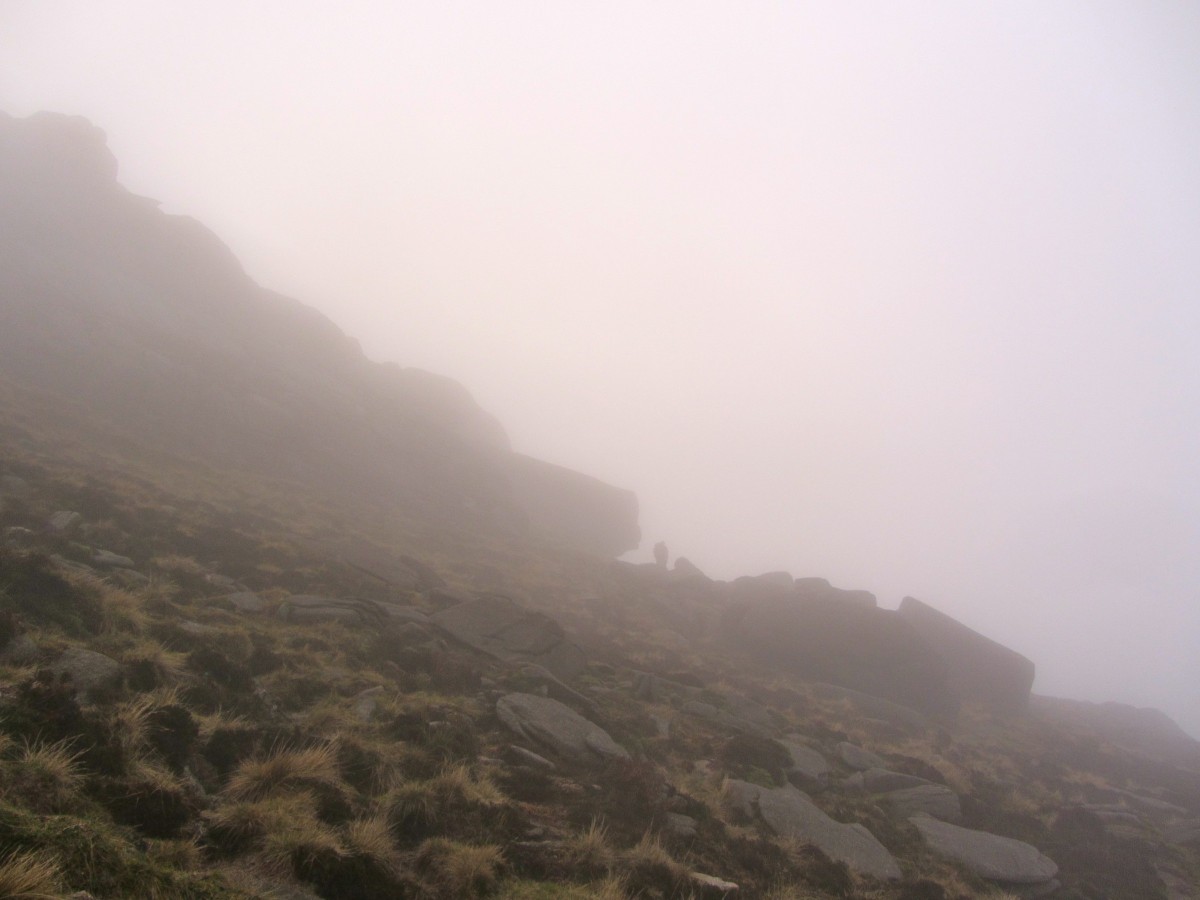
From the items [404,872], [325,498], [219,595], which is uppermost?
[404,872]

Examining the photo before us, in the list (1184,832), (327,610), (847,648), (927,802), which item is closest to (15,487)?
(327,610)

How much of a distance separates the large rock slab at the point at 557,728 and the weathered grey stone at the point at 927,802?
28.7 feet

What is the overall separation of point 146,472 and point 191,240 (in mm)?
39418

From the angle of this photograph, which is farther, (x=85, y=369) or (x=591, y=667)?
(x=85, y=369)

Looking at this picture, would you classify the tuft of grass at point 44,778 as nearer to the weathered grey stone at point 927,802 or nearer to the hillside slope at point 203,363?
the weathered grey stone at point 927,802

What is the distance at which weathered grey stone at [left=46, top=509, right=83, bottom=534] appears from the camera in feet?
57.3

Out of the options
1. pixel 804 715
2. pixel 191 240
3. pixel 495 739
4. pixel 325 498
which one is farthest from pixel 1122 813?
pixel 191 240

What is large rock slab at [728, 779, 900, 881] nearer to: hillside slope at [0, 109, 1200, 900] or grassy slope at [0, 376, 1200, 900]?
hillside slope at [0, 109, 1200, 900]

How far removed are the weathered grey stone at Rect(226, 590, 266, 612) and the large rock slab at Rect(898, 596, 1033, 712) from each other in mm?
40885

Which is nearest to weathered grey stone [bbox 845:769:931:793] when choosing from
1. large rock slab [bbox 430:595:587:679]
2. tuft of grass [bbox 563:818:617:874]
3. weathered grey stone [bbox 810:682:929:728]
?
large rock slab [bbox 430:595:587:679]

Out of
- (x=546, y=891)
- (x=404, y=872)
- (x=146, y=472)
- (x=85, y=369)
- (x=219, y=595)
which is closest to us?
(x=404, y=872)

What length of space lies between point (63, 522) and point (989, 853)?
27.2m

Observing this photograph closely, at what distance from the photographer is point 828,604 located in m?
38.7

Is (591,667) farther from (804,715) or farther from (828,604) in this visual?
(828,604)
